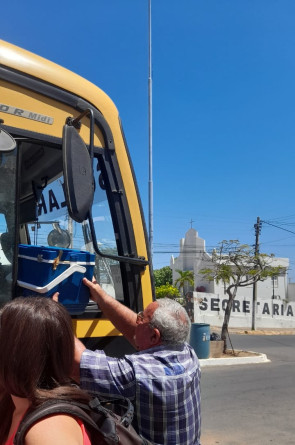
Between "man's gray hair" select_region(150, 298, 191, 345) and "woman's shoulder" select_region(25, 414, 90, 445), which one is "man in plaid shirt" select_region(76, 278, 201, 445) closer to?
"man's gray hair" select_region(150, 298, 191, 345)

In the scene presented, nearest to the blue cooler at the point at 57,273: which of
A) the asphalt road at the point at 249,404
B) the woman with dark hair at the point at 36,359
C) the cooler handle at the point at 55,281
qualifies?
the cooler handle at the point at 55,281

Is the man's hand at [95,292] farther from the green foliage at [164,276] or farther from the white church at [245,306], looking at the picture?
the green foliage at [164,276]

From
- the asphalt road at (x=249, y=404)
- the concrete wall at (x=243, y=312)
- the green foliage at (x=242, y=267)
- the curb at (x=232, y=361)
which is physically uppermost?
the green foliage at (x=242, y=267)

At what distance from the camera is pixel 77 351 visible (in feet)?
6.18

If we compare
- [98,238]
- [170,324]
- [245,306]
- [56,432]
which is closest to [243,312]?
[245,306]

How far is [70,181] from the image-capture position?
198cm

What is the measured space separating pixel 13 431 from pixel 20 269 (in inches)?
38.0

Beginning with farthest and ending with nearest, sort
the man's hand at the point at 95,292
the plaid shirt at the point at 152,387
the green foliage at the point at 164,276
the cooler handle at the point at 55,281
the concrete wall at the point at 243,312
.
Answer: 1. the green foliage at the point at 164,276
2. the concrete wall at the point at 243,312
3. the man's hand at the point at 95,292
4. the cooler handle at the point at 55,281
5. the plaid shirt at the point at 152,387

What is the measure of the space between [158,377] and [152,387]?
0.05 meters

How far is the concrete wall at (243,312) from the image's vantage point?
86.3 ft

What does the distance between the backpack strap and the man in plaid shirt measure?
56 centimetres

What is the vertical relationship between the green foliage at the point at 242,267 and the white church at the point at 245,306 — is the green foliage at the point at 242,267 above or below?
above

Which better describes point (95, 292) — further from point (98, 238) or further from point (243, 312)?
point (243, 312)

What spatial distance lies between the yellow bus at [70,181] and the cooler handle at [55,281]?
0.06 metres
